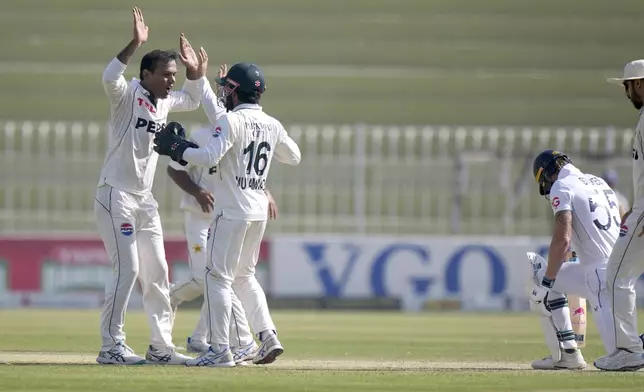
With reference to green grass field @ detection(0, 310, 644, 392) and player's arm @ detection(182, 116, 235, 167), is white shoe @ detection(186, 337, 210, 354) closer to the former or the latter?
green grass field @ detection(0, 310, 644, 392)

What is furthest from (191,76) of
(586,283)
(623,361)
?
(623,361)

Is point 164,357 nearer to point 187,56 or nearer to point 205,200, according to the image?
point 205,200

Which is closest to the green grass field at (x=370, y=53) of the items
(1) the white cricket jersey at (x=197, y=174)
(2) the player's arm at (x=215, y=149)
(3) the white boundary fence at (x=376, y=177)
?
(3) the white boundary fence at (x=376, y=177)

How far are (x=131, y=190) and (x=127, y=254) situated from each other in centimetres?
43

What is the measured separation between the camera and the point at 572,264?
9.73 m

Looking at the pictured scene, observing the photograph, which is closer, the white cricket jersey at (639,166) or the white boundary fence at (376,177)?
the white cricket jersey at (639,166)

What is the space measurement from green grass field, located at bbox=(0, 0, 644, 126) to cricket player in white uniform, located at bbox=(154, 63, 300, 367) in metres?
14.0

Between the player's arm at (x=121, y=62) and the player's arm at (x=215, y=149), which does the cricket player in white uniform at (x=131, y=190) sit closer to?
the player's arm at (x=121, y=62)

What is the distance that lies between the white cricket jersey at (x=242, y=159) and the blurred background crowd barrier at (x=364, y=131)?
905 cm

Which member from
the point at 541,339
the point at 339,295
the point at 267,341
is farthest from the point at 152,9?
the point at 267,341

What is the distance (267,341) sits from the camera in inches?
373

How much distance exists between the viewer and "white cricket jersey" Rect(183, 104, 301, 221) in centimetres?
910

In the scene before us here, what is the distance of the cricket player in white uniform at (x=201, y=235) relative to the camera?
389 inches

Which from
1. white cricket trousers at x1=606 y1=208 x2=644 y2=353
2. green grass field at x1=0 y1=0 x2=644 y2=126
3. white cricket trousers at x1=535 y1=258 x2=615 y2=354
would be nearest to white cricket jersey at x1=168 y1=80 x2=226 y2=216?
white cricket trousers at x1=535 y1=258 x2=615 y2=354
